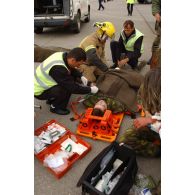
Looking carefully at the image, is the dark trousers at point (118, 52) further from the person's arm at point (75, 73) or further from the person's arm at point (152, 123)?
the person's arm at point (152, 123)

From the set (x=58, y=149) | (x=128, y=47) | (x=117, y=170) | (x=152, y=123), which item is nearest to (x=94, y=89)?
(x=58, y=149)

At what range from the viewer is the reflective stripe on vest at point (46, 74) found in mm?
3740

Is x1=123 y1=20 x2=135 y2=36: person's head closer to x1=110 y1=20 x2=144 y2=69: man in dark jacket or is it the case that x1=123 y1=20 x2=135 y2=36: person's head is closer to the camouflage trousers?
x1=110 y1=20 x2=144 y2=69: man in dark jacket

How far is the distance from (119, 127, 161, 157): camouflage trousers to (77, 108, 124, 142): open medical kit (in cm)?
36

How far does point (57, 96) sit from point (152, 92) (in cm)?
183

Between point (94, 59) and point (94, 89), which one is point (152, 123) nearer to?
point (94, 89)

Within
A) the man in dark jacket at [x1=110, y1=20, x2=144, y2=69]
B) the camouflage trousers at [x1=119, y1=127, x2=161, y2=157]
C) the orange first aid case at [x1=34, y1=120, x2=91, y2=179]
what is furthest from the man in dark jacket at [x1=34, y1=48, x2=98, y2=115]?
the man in dark jacket at [x1=110, y1=20, x2=144, y2=69]

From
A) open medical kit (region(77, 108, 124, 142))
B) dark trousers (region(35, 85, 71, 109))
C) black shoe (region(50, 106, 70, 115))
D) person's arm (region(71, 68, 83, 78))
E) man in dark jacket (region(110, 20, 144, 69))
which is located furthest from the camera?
man in dark jacket (region(110, 20, 144, 69))

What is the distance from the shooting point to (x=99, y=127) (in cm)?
343

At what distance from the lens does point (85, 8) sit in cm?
1102

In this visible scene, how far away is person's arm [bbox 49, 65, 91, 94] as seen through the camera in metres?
3.69

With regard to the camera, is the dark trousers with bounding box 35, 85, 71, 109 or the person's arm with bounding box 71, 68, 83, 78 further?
the person's arm with bounding box 71, 68, 83, 78

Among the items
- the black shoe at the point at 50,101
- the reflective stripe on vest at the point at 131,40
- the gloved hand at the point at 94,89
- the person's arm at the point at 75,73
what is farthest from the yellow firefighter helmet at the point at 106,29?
the black shoe at the point at 50,101

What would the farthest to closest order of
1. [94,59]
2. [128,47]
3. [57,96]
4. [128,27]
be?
[128,47]
[128,27]
[94,59]
[57,96]
